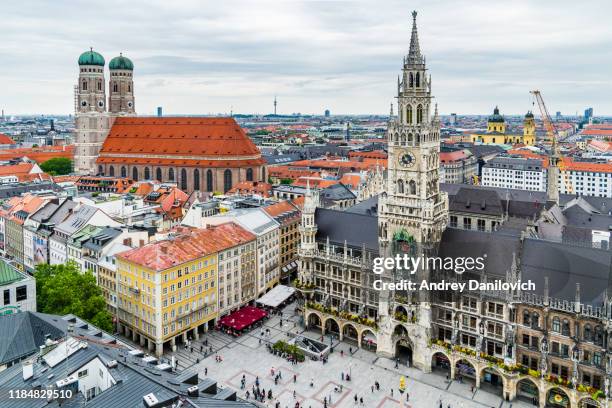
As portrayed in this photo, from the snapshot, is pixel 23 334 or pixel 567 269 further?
pixel 567 269

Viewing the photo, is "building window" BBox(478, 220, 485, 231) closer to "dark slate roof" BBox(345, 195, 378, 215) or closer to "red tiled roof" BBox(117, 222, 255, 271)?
"dark slate roof" BBox(345, 195, 378, 215)

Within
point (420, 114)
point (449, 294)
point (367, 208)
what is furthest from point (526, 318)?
point (367, 208)

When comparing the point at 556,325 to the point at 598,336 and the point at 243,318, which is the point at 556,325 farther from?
the point at 243,318

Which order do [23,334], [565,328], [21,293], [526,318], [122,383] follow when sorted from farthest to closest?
[21,293] < [526,318] < [565,328] < [23,334] < [122,383]

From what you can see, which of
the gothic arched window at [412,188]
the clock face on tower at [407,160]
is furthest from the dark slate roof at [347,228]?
the clock face on tower at [407,160]

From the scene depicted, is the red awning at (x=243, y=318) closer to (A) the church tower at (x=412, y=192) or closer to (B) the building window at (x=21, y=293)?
(A) the church tower at (x=412, y=192)

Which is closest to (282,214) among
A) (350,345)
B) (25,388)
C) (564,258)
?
(350,345)
